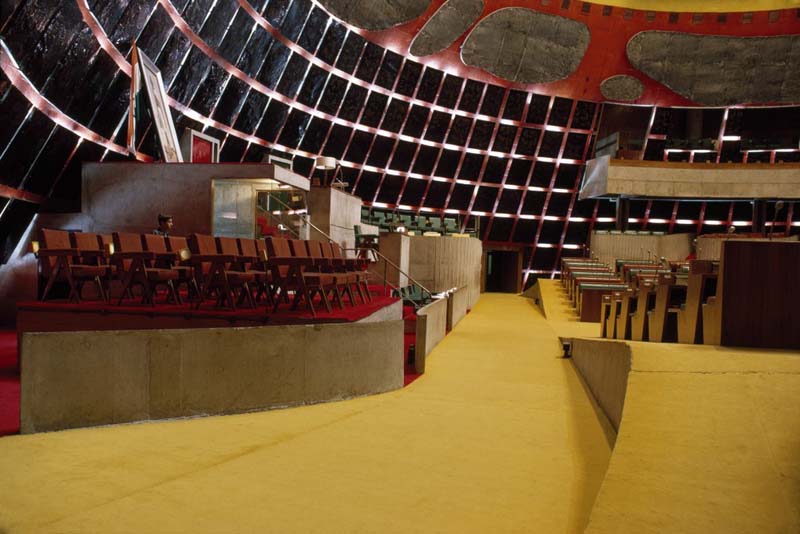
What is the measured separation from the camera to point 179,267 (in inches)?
229

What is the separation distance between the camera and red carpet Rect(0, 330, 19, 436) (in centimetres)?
356

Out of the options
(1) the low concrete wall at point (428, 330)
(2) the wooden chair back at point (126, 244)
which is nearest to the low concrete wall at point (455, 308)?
(1) the low concrete wall at point (428, 330)

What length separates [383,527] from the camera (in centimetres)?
232

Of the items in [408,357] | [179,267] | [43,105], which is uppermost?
[43,105]

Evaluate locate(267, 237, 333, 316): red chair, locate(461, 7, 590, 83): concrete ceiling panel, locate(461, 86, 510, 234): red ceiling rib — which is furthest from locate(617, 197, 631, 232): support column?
locate(267, 237, 333, 316): red chair

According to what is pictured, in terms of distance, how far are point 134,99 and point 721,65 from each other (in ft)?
59.2

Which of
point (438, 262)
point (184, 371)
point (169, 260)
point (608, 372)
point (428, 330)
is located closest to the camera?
point (184, 371)

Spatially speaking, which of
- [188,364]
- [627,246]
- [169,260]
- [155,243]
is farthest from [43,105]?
[627,246]

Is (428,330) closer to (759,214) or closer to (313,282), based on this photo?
(313,282)

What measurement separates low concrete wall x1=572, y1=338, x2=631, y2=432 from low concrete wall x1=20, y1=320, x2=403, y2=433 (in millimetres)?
1799

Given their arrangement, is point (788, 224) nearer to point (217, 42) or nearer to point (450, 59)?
point (450, 59)

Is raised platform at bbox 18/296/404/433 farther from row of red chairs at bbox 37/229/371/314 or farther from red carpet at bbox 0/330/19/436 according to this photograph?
row of red chairs at bbox 37/229/371/314

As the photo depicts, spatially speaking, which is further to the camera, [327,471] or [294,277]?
[294,277]

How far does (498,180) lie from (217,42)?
1046 centimetres
